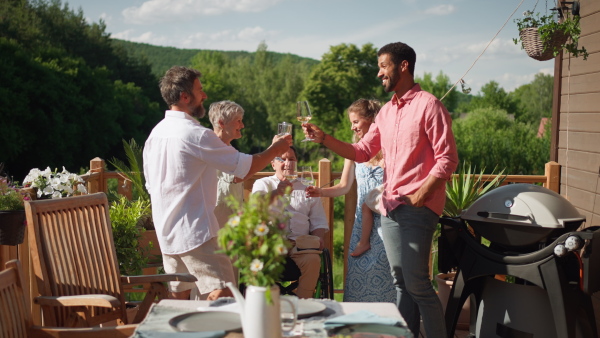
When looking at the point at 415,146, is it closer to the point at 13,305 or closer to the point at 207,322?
the point at 207,322

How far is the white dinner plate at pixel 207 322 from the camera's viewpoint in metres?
2.01

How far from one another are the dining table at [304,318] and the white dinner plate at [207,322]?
2 cm

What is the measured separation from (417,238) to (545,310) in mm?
834

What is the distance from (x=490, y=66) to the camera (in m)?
60.4

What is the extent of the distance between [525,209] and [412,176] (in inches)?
25.0

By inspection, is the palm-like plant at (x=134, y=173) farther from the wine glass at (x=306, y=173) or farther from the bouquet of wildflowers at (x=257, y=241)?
the bouquet of wildflowers at (x=257, y=241)

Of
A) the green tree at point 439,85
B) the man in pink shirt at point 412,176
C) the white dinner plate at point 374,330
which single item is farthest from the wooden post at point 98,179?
the green tree at point 439,85

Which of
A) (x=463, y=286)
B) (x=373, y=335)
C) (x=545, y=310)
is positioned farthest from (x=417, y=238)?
(x=373, y=335)

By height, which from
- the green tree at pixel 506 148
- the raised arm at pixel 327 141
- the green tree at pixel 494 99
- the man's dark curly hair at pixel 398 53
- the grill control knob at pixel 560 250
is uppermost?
the green tree at pixel 494 99

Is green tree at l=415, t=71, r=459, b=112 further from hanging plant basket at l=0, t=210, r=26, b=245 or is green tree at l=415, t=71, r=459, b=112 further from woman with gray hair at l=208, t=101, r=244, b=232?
hanging plant basket at l=0, t=210, r=26, b=245

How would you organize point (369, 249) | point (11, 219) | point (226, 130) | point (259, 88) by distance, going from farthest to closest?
point (259, 88), point (369, 249), point (226, 130), point (11, 219)

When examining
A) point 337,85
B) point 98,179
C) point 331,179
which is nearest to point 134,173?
point 98,179

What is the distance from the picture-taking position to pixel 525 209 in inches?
136

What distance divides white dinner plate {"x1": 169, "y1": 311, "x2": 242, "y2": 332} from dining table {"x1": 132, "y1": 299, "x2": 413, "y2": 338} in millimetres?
16
